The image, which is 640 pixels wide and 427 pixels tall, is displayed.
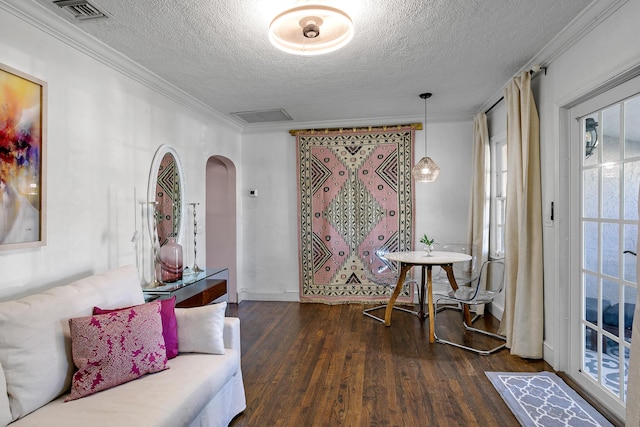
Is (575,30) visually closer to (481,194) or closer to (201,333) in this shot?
(481,194)

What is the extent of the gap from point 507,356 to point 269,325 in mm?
2301

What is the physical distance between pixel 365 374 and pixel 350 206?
2404 millimetres

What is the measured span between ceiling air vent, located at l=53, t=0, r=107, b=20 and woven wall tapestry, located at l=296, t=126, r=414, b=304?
2.87 m

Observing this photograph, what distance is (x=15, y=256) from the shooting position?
1876mm

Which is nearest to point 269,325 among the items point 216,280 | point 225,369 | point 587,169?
point 216,280

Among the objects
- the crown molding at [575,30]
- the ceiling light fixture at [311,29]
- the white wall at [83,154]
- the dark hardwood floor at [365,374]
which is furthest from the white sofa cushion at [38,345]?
the crown molding at [575,30]

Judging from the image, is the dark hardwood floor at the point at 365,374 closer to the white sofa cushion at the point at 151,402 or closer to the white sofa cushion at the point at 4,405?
the white sofa cushion at the point at 151,402

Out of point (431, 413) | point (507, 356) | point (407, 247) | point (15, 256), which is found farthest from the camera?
point (407, 247)

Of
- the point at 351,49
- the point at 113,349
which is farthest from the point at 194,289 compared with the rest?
the point at 351,49

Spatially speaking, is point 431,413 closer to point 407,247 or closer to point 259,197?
point 407,247

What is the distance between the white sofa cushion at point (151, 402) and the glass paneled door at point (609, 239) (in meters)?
2.32

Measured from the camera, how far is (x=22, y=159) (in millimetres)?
1902

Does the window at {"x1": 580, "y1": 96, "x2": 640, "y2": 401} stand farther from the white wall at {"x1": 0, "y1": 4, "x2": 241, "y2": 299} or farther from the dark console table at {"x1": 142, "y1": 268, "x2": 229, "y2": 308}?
the white wall at {"x1": 0, "y1": 4, "x2": 241, "y2": 299}

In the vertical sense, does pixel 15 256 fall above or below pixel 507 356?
above
